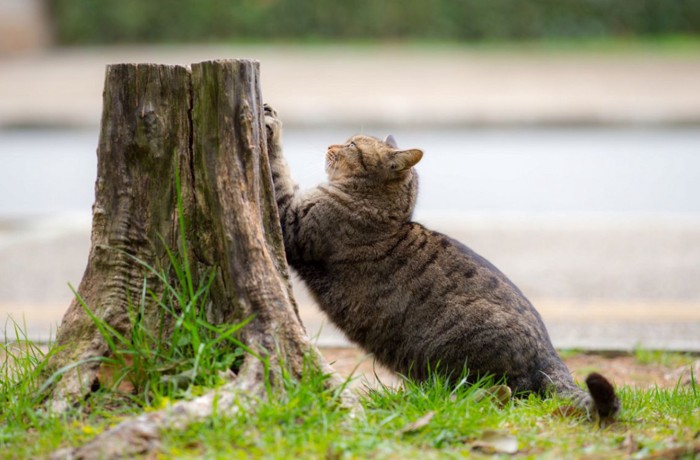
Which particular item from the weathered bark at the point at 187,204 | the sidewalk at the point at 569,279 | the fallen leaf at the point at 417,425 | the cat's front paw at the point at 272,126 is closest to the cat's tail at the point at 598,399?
the fallen leaf at the point at 417,425

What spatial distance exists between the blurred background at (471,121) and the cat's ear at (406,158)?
0.51 meters

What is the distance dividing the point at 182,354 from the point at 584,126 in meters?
12.2

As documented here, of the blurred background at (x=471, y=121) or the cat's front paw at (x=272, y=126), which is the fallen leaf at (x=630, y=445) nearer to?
the blurred background at (x=471, y=121)

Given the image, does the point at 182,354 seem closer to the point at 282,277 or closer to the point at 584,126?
the point at 282,277

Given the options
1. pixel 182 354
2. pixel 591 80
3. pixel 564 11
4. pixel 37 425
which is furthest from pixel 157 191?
pixel 564 11

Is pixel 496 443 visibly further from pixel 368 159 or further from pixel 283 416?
pixel 368 159

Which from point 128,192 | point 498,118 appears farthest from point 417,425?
point 498,118

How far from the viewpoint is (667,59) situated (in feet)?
67.9

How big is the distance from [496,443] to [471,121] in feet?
39.2

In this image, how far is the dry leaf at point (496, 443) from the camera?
3.11 m

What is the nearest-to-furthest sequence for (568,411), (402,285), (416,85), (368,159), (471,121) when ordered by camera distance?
(568,411), (402,285), (368,159), (471,121), (416,85)

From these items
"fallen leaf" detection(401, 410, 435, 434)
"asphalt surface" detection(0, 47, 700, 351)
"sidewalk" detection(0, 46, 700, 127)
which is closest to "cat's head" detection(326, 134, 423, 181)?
"asphalt surface" detection(0, 47, 700, 351)

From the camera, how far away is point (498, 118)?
48.5 ft

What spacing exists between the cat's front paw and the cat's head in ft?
1.48
